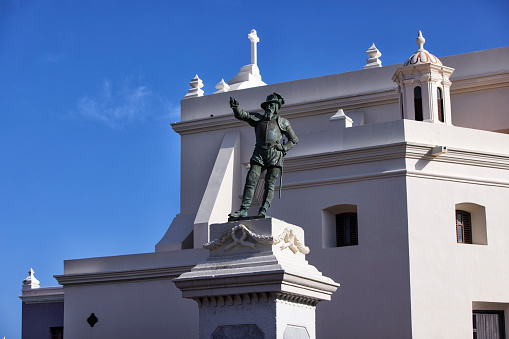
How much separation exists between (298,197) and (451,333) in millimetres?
4703

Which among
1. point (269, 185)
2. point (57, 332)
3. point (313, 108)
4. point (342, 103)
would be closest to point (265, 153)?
point (269, 185)

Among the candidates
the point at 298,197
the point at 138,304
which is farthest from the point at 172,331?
the point at 298,197

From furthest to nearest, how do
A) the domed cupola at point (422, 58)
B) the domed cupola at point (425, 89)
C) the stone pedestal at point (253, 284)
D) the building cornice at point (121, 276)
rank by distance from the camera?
the building cornice at point (121, 276), the domed cupola at point (422, 58), the domed cupola at point (425, 89), the stone pedestal at point (253, 284)

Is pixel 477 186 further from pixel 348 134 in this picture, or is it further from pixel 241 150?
pixel 241 150

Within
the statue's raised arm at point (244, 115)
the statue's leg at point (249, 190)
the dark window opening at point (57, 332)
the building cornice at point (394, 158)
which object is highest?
the building cornice at point (394, 158)

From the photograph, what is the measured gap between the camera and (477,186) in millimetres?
19984

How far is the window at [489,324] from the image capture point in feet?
63.6

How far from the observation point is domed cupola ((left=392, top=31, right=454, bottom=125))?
70.6ft

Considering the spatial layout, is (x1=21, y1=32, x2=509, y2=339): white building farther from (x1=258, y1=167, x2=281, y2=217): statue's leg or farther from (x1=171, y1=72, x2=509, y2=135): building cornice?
(x1=258, y1=167, x2=281, y2=217): statue's leg

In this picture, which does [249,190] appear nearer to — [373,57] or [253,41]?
[373,57]

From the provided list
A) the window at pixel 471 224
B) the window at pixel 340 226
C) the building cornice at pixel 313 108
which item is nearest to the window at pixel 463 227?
the window at pixel 471 224

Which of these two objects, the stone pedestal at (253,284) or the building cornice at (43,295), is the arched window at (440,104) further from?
the building cornice at (43,295)

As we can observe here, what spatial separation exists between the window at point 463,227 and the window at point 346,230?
2352mm

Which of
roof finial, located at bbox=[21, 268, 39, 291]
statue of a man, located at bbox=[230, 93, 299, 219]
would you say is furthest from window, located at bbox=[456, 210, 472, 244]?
roof finial, located at bbox=[21, 268, 39, 291]
